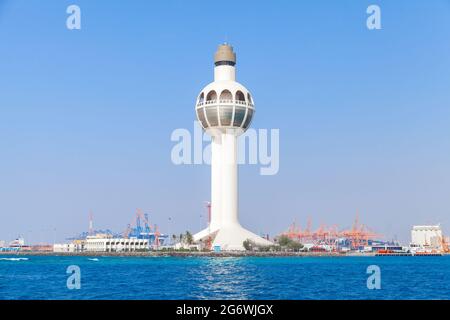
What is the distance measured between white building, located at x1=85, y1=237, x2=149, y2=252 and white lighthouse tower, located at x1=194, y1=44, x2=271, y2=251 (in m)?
45.2

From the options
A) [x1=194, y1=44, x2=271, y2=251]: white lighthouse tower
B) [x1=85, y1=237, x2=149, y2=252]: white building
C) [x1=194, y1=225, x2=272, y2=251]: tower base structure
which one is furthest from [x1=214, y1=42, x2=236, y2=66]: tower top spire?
[x1=85, y1=237, x2=149, y2=252]: white building

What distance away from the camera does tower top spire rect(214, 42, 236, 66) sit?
139 meters

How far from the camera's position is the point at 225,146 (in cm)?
13275

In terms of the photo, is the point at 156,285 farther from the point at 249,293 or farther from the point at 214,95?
the point at 214,95

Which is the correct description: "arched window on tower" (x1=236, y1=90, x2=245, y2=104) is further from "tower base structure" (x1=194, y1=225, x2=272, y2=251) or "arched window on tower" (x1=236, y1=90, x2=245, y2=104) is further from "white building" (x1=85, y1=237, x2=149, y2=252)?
"white building" (x1=85, y1=237, x2=149, y2=252)

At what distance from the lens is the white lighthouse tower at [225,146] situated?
13188 centimetres

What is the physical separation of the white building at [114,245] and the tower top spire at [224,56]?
190 ft

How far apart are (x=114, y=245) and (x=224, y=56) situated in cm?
6654

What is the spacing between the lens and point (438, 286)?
188 ft
